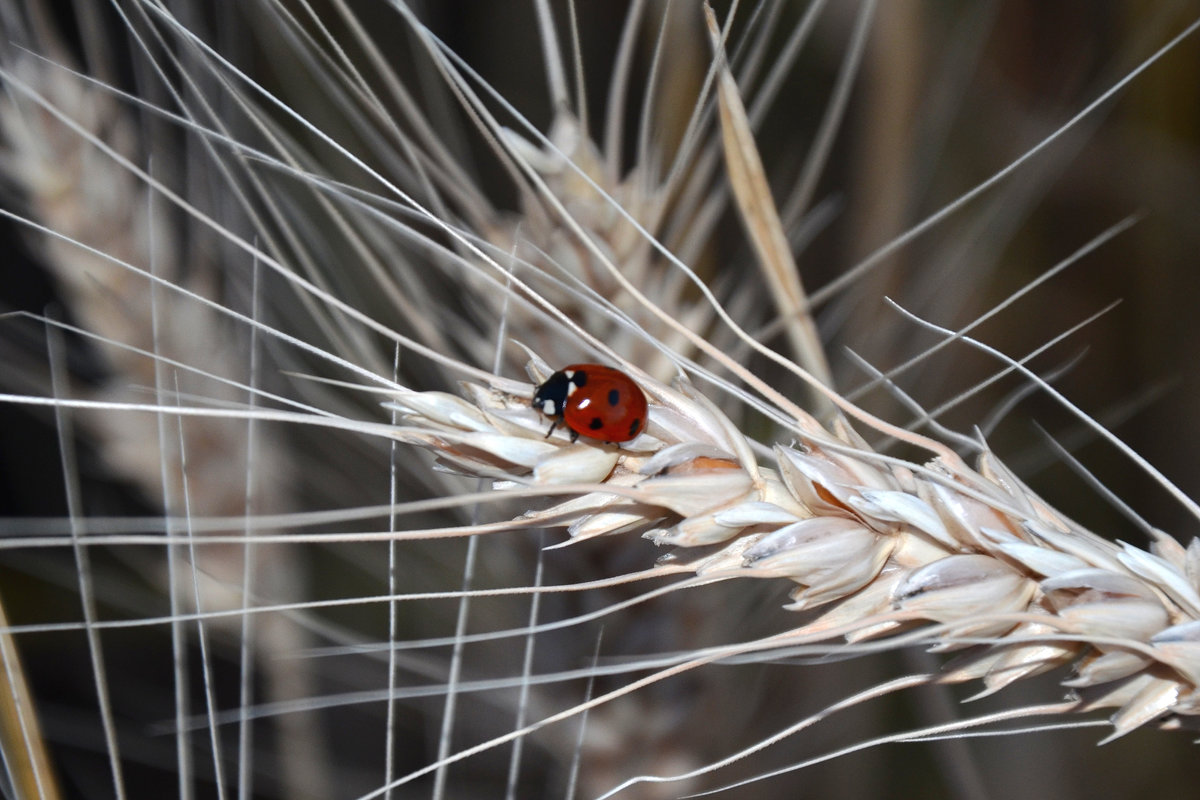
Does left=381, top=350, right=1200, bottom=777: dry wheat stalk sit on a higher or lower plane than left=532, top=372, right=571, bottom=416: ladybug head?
lower

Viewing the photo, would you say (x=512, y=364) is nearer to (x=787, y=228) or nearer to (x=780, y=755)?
(x=787, y=228)

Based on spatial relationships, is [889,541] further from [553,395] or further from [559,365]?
[559,365]

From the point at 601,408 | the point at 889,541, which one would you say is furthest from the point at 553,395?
the point at 889,541

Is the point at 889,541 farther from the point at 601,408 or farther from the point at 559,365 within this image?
the point at 559,365

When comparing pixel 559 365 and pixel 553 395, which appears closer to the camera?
pixel 553 395

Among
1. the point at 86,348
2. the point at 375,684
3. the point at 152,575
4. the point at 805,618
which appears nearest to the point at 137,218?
the point at 86,348

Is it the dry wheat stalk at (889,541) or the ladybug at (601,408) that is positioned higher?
the ladybug at (601,408)
